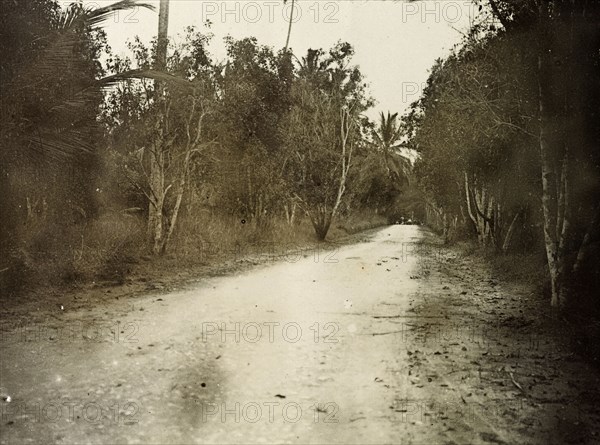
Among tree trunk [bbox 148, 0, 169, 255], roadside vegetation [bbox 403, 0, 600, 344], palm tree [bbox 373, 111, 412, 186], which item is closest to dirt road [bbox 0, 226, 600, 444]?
roadside vegetation [bbox 403, 0, 600, 344]

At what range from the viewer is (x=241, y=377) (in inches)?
191

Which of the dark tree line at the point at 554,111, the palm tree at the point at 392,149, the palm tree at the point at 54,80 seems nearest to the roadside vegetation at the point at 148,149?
the palm tree at the point at 54,80

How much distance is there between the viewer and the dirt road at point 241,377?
3723mm

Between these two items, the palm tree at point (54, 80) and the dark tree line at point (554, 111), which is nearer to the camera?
the palm tree at point (54, 80)

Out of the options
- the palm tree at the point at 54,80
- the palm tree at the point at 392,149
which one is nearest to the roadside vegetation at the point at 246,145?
the palm tree at the point at 54,80

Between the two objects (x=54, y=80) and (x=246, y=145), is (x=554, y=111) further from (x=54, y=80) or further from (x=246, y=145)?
(x=246, y=145)

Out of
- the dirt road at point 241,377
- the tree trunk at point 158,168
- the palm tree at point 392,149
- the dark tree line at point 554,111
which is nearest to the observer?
the dirt road at point 241,377

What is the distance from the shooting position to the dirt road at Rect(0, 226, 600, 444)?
3.72 meters

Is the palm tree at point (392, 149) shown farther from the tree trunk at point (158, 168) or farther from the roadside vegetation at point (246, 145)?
the tree trunk at point (158, 168)

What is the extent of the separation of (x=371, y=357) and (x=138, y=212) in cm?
1337

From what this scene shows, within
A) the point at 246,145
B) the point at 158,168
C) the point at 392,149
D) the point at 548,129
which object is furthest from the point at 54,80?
the point at 392,149

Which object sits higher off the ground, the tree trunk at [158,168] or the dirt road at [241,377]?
the tree trunk at [158,168]

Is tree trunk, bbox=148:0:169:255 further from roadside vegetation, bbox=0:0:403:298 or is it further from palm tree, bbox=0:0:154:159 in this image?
palm tree, bbox=0:0:154:159

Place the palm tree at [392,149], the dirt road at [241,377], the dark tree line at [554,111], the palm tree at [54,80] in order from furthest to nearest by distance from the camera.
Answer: the palm tree at [392,149] < the dark tree line at [554,111] < the palm tree at [54,80] < the dirt road at [241,377]
